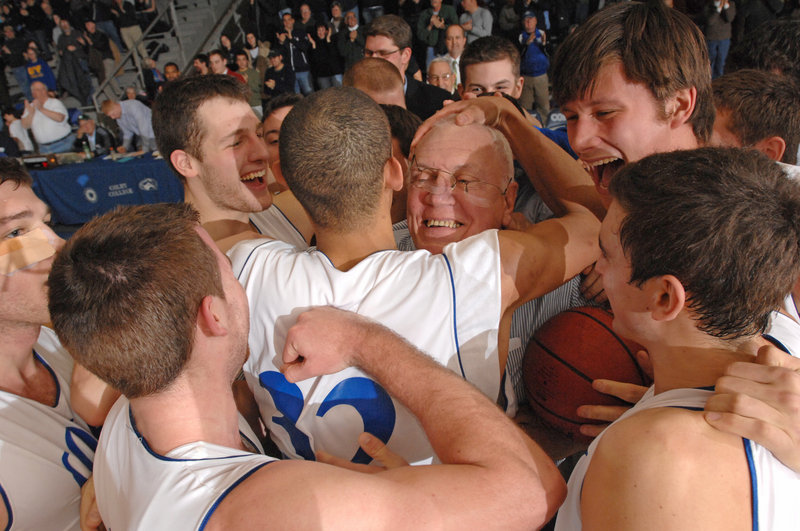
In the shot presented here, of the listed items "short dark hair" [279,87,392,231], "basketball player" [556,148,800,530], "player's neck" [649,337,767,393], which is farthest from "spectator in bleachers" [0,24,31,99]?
"player's neck" [649,337,767,393]

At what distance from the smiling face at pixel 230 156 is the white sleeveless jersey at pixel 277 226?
0.21 m

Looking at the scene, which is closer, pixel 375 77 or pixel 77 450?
pixel 77 450

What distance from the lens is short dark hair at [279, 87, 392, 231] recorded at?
196cm

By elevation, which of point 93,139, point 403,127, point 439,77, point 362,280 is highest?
point 403,127

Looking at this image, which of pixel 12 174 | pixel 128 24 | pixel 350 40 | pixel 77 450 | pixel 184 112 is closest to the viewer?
pixel 77 450

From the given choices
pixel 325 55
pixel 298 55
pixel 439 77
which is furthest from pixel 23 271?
pixel 298 55

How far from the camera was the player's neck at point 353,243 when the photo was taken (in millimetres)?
2045

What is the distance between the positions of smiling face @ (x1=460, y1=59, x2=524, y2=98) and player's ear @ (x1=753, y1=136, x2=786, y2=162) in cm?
252

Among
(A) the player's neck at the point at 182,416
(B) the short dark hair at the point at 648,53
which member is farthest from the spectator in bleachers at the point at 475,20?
(A) the player's neck at the point at 182,416

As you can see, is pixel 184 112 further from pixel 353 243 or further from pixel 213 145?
pixel 353 243

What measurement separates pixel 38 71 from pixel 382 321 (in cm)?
1594

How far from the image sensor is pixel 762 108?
8.71 feet

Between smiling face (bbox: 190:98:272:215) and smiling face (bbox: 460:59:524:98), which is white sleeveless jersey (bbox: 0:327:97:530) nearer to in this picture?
smiling face (bbox: 190:98:272:215)

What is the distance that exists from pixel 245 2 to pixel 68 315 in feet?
53.6
